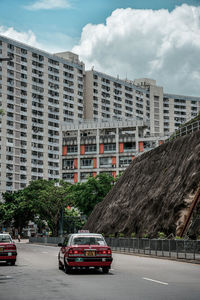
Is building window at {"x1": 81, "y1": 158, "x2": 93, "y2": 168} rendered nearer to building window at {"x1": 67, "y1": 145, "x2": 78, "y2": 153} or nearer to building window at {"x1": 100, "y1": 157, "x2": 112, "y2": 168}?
building window at {"x1": 100, "y1": 157, "x2": 112, "y2": 168}

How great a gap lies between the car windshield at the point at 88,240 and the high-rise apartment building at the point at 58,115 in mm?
94837

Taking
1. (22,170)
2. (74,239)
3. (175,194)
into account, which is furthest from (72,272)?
(22,170)

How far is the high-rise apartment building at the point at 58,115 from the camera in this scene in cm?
11800

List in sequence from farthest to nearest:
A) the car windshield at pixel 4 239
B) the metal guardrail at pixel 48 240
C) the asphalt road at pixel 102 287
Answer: the metal guardrail at pixel 48 240, the car windshield at pixel 4 239, the asphalt road at pixel 102 287

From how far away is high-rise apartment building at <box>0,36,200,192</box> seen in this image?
118 metres

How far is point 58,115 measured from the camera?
142m

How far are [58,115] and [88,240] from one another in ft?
408

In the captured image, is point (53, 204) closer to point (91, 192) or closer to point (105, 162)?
point (91, 192)

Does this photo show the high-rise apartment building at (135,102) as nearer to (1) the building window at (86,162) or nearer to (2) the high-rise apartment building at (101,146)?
(2) the high-rise apartment building at (101,146)

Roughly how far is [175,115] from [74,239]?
15236cm

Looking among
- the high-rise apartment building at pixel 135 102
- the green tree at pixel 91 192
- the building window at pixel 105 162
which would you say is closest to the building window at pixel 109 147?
the building window at pixel 105 162

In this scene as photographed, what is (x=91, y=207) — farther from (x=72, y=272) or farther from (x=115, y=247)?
(x=72, y=272)

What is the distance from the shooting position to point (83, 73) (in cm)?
14900

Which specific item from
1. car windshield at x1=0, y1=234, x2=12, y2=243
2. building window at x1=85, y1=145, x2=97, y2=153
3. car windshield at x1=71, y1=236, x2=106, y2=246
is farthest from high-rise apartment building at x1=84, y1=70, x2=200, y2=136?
car windshield at x1=71, y1=236, x2=106, y2=246
